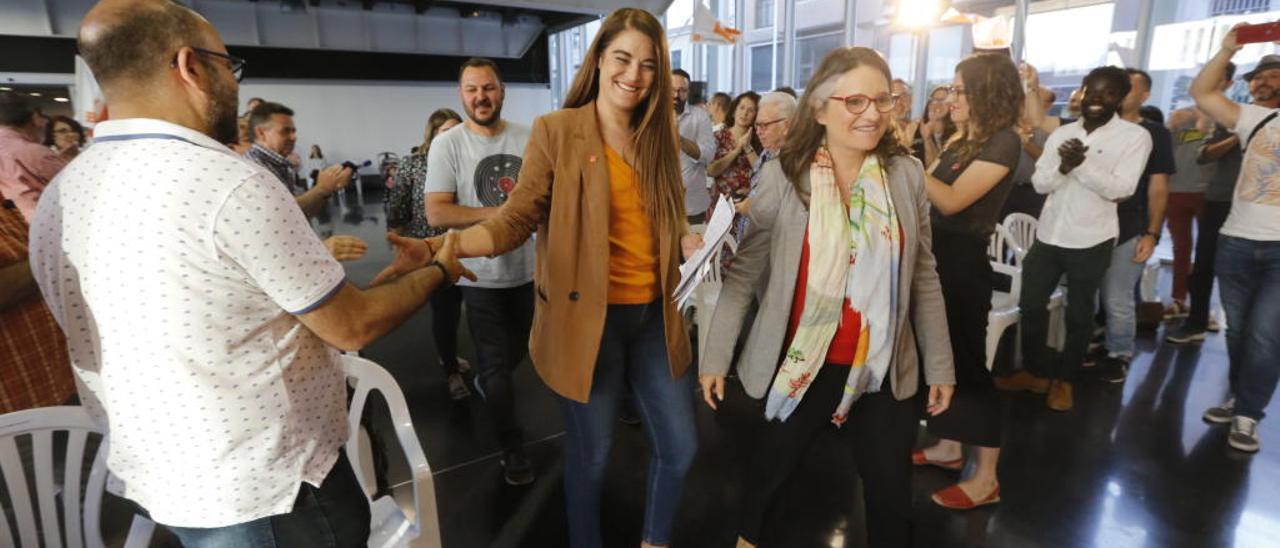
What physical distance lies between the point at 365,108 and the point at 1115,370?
14453 millimetres

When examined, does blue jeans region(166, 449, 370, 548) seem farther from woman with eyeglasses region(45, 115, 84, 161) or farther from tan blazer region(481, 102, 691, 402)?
woman with eyeglasses region(45, 115, 84, 161)

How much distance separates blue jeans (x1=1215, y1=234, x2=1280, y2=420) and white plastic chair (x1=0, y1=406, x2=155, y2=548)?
3.98 meters

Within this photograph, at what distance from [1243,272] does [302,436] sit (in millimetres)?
3704

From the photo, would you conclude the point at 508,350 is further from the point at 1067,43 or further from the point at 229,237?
the point at 1067,43

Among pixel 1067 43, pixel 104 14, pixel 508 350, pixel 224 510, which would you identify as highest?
pixel 1067 43

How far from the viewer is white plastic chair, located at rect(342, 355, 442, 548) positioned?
1.45m

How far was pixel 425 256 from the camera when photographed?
1410 mm

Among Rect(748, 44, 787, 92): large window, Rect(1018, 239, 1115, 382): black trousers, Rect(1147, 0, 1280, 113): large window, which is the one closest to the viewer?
Rect(1018, 239, 1115, 382): black trousers

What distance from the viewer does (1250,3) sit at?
5.33 m

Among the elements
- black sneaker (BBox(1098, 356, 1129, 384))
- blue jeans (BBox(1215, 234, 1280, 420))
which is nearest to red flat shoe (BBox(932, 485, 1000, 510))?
blue jeans (BBox(1215, 234, 1280, 420))

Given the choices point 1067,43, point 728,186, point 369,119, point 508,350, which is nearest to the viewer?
point 508,350

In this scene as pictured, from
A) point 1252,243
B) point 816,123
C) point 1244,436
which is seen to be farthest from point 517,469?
point 1252,243

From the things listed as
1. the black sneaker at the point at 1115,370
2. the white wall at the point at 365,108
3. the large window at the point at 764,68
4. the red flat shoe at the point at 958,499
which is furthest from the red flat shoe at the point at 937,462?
the white wall at the point at 365,108

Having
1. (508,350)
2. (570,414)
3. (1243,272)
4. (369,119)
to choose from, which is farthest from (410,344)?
(369,119)
